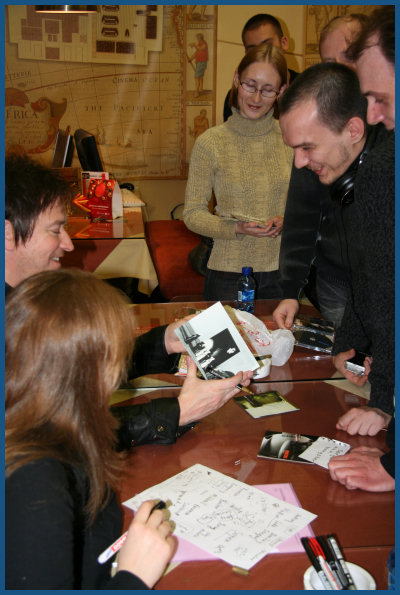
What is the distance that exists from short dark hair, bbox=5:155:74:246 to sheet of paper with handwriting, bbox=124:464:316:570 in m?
0.85

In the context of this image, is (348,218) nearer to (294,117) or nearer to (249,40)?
(294,117)

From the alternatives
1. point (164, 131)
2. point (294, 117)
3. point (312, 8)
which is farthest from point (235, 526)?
point (312, 8)

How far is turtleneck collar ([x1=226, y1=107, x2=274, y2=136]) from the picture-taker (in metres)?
2.60

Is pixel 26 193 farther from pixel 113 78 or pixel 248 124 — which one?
pixel 113 78

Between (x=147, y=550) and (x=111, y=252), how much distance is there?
2.64m

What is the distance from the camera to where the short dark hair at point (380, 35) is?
1.29 m

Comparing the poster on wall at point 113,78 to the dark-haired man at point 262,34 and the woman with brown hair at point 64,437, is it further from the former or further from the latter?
the woman with brown hair at point 64,437

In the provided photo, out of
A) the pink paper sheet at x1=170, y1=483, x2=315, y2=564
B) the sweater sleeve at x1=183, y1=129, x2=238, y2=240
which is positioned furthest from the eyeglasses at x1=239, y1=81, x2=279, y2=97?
the pink paper sheet at x1=170, y1=483, x2=315, y2=564

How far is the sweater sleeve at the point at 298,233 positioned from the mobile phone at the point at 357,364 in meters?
0.59

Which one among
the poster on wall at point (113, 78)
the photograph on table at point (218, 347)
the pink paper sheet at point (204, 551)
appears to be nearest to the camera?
the pink paper sheet at point (204, 551)

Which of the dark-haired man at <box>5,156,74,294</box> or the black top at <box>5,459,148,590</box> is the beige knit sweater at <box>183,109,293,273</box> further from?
the black top at <box>5,459,148,590</box>

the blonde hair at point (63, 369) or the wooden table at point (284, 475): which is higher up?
the blonde hair at point (63, 369)

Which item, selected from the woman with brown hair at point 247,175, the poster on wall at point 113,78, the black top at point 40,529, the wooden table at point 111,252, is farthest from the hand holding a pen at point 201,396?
the poster on wall at point 113,78

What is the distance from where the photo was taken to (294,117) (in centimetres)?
195
